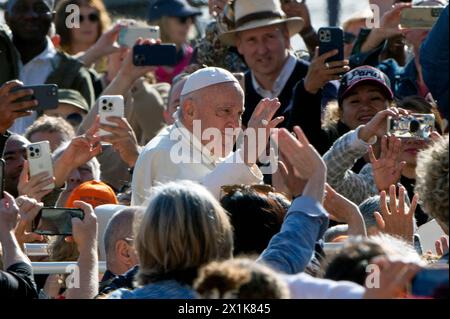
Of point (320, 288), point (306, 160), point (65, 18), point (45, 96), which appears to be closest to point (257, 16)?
point (45, 96)

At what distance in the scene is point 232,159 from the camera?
729 cm

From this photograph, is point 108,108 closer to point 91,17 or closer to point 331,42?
point 331,42

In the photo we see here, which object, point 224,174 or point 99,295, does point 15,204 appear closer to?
point 99,295

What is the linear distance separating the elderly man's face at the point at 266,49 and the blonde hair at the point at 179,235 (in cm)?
397

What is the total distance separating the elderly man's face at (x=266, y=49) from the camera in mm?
9359

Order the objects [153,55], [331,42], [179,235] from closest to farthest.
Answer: [179,235], [331,42], [153,55]

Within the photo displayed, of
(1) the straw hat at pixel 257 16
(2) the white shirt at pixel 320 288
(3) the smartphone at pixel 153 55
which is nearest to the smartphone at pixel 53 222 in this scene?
(2) the white shirt at pixel 320 288

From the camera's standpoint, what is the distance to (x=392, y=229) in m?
6.98

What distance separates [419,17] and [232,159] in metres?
2.19

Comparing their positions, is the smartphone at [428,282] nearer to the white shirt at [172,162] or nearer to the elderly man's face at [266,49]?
the white shirt at [172,162]

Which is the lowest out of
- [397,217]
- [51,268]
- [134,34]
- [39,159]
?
[51,268]

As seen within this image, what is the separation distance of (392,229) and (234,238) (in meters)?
1.15

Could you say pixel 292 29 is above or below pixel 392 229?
above

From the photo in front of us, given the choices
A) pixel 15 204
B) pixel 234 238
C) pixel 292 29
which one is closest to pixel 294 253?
pixel 234 238
